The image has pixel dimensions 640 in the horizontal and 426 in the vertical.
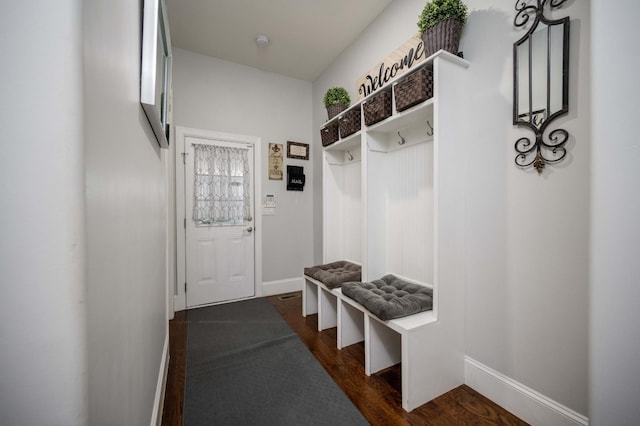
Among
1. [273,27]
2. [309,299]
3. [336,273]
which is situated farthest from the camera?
[309,299]

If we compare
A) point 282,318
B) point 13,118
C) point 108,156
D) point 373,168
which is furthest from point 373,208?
point 13,118

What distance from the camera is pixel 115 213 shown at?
629mm

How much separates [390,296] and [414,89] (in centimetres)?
140

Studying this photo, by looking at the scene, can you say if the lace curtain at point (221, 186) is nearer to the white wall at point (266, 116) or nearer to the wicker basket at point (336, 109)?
the white wall at point (266, 116)

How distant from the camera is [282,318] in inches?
106

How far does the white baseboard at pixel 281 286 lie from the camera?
340cm

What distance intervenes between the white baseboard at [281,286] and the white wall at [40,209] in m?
3.09

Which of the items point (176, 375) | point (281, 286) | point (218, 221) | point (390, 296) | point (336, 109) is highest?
point (336, 109)

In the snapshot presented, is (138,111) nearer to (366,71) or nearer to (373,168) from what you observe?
(373,168)

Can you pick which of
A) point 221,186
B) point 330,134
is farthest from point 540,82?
point 221,186

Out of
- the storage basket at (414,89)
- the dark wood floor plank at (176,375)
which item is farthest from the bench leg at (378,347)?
the storage basket at (414,89)

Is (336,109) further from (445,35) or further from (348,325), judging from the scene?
(348,325)

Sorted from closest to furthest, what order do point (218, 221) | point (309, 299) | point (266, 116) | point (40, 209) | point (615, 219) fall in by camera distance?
point (40, 209), point (615, 219), point (309, 299), point (218, 221), point (266, 116)

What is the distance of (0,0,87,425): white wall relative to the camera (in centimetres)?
37
